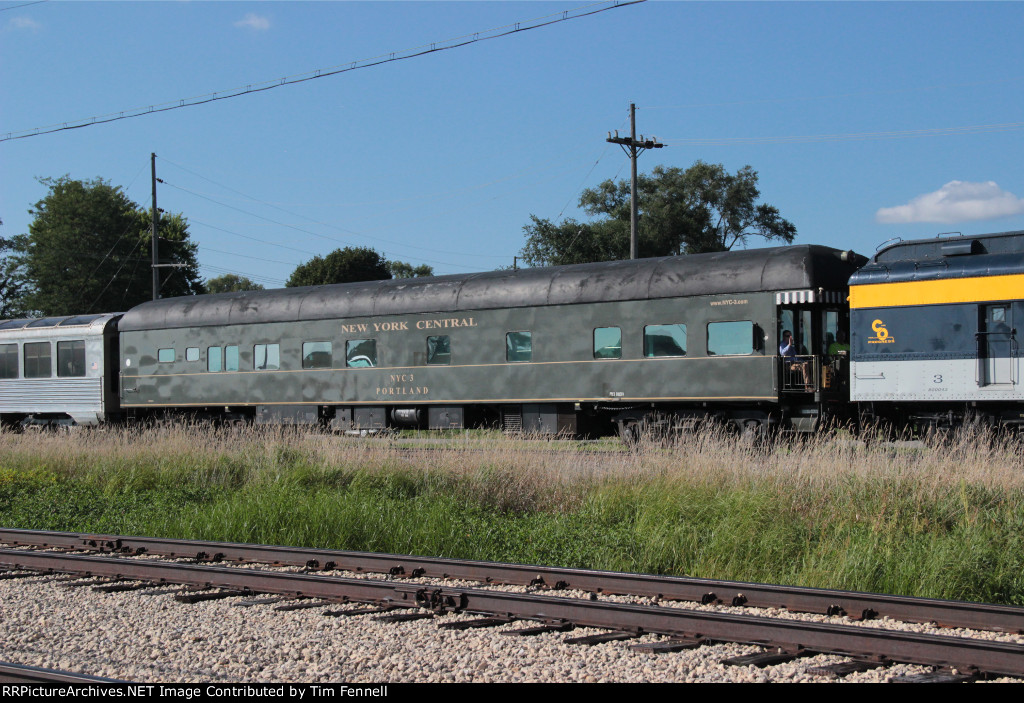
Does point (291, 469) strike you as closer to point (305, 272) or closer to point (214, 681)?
point (214, 681)

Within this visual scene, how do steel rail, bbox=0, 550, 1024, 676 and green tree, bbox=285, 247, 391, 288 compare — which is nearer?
steel rail, bbox=0, 550, 1024, 676

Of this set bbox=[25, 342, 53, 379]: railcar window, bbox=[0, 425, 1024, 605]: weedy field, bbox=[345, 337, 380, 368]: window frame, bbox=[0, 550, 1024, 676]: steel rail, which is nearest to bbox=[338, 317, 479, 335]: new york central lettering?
bbox=[345, 337, 380, 368]: window frame

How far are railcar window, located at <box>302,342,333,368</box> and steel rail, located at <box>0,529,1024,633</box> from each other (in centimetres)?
1074

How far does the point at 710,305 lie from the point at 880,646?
1117 cm

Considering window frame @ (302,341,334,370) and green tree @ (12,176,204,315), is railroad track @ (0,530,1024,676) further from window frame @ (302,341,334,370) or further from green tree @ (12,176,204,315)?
green tree @ (12,176,204,315)

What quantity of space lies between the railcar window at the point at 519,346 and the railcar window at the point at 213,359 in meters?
7.97

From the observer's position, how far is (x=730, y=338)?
1584cm

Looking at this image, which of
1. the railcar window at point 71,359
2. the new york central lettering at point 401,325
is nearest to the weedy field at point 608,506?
the new york central lettering at point 401,325

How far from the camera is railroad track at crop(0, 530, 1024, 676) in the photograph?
17.3ft

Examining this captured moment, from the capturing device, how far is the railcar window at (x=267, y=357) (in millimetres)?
21547

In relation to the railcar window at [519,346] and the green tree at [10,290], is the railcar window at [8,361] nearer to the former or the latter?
the railcar window at [519,346]

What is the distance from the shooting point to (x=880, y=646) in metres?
5.22

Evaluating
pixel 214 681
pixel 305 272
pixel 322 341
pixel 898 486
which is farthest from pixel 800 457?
pixel 305 272

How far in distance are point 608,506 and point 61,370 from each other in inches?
778
